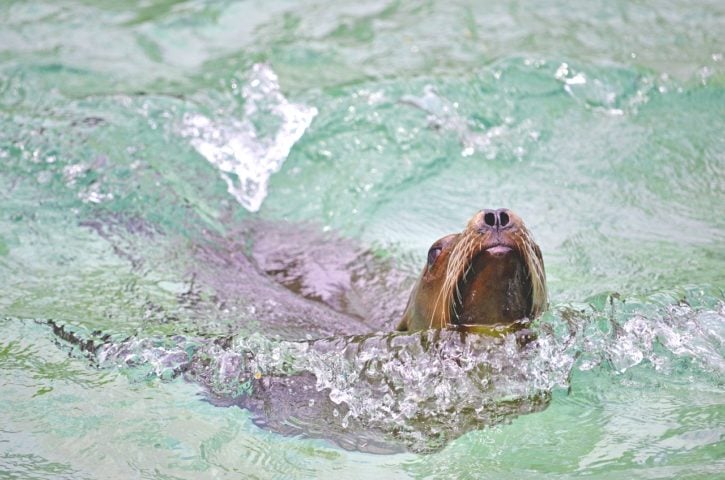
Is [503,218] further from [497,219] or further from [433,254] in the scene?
[433,254]

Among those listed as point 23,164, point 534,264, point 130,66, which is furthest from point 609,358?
point 130,66

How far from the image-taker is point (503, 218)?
3.83 m

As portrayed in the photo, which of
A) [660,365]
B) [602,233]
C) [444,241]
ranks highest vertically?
[444,241]

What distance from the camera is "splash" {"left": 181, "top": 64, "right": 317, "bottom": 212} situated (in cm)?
645

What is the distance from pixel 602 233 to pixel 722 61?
2.45 m

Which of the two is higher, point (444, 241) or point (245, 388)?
point (444, 241)

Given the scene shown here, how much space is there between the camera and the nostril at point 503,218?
3.81 metres

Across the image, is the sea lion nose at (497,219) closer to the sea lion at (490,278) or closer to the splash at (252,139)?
the sea lion at (490,278)

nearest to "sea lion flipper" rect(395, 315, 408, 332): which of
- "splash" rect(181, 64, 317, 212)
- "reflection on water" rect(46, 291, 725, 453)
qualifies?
"reflection on water" rect(46, 291, 725, 453)

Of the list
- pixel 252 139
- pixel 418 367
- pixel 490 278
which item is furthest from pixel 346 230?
pixel 490 278

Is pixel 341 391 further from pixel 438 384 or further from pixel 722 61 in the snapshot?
pixel 722 61

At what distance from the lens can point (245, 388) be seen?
4.19 meters

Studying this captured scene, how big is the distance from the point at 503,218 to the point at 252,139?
3179 millimetres

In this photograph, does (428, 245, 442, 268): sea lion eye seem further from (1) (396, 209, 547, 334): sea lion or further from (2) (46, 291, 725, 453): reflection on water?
(2) (46, 291, 725, 453): reflection on water
